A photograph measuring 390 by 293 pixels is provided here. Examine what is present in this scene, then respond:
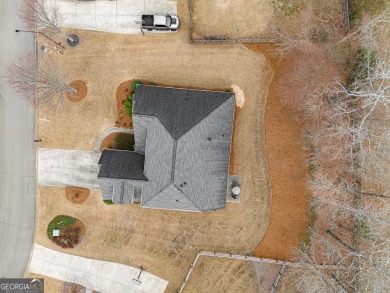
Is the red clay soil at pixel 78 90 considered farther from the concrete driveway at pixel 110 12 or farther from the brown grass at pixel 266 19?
the brown grass at pixel 266 19

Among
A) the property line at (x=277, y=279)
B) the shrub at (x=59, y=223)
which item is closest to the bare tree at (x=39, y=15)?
the shrub at (x=59, y=223)

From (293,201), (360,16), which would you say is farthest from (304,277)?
(360,16)

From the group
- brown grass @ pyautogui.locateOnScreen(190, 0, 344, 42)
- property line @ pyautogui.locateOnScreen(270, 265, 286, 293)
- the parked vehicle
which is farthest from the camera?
property line @ pyautogui.locateOnScreen(270, 265, 286, 293)

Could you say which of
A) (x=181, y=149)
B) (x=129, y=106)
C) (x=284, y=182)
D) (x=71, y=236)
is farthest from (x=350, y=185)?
(x=71, y=236)

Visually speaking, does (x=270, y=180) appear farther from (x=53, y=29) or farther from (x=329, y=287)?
(x=53, y=29)

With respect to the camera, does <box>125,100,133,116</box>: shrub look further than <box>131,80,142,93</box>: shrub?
Yes

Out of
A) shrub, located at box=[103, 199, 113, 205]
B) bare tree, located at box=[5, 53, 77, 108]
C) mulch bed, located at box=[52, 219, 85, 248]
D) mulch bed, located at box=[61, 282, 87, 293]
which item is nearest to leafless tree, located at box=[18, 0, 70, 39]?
bare tree, located at box=[5, 53, 77, 108]

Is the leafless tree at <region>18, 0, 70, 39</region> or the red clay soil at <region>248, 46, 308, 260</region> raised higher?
the leafless tree at <region>18, 0, 70, 39</region>

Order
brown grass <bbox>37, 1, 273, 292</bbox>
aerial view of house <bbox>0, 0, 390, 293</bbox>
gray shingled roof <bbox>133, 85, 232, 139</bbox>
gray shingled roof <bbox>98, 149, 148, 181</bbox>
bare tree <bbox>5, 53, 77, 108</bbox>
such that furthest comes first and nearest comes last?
brown grass <bbox>37, 1, 273, 292</bbox>, bare tree <bbox>5, 53, 77, 108</bbox>, aerial view of house <bbox>0, 0, 390, 293</bbox>, gray shingled roof <bbox>98, 149, 148, 181</bbox>, gray shingled roof <bbox>133, 85, 232, 139</bbox>

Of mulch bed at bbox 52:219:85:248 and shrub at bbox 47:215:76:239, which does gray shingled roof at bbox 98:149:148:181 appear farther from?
mulch bed at bbox 52:219:85:248
